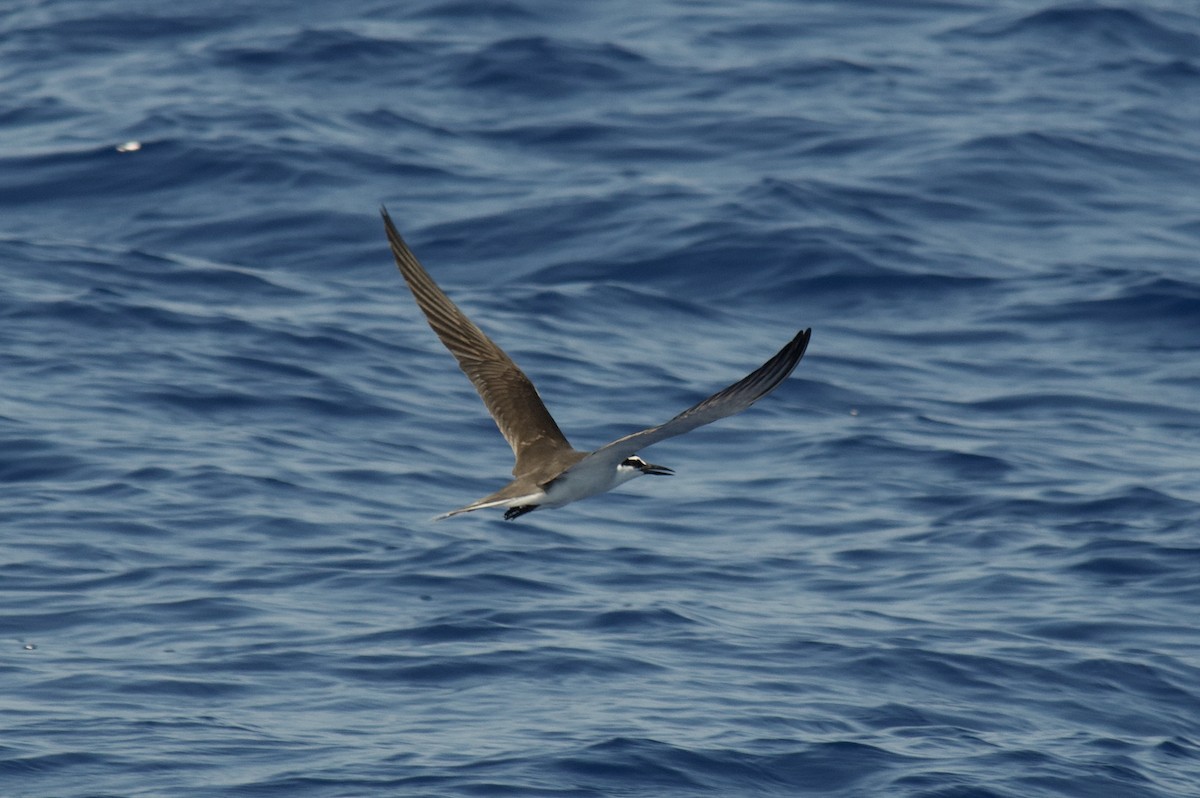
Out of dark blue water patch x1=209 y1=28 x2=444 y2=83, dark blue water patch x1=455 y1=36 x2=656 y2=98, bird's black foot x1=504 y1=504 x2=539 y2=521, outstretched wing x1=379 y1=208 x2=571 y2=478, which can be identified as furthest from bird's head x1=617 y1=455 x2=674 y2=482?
dark blue water patch x1=209 y1=28 x2=444 y2=83

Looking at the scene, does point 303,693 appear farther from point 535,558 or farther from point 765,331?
point 765,331

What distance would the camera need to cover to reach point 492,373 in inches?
379

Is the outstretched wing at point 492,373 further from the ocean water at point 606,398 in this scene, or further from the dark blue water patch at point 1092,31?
the dark blue water patch at point 1092,31

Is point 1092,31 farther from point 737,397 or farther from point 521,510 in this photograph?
point 737,397

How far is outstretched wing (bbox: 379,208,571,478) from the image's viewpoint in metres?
9.37

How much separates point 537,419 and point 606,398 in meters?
3.85

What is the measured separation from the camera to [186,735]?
8648mm

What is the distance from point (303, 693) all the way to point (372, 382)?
4395 mm

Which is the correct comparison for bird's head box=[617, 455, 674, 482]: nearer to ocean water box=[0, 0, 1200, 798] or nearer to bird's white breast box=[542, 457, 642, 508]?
bird's white breast box=[542, 457, 642, 508]

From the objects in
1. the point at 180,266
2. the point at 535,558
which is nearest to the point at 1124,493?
the point at 535,558

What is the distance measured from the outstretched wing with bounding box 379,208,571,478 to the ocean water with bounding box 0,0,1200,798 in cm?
121

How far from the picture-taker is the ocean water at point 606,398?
29.9ft

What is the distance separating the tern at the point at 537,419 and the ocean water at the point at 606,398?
1.22 meters

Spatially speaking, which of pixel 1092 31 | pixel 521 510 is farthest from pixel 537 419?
pixel 1092 31
